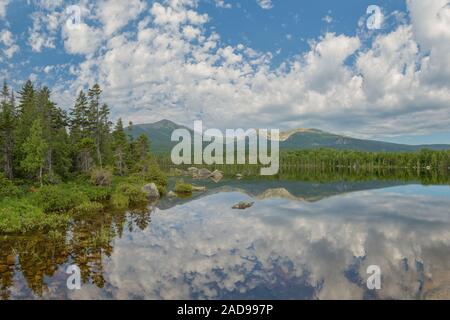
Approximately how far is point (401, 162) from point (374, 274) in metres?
195

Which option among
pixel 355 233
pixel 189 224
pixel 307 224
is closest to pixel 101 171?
pixel 189 224

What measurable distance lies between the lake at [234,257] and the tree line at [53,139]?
21507 mm

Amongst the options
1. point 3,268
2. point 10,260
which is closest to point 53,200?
point 10,260

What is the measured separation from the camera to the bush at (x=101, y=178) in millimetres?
53625

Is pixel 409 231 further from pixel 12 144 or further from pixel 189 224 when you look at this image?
pixel 12 144

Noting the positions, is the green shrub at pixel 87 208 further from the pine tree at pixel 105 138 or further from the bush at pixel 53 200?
the pine tree at pixel 105 138

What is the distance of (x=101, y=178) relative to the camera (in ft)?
178

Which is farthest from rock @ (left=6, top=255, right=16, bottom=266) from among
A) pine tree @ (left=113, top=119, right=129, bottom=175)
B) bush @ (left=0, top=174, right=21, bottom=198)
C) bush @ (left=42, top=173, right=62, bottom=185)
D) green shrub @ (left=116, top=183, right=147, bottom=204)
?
pine tree @ (left=113, top=119, right=129, bottom=175)

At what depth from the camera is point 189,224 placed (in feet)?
105

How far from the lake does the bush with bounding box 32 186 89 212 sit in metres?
5.34

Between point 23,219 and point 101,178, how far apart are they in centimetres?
2626

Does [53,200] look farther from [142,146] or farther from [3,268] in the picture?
[142,146]

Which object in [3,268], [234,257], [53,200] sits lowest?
[234,257]

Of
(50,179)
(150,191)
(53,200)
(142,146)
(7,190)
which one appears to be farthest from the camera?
(142,146)
